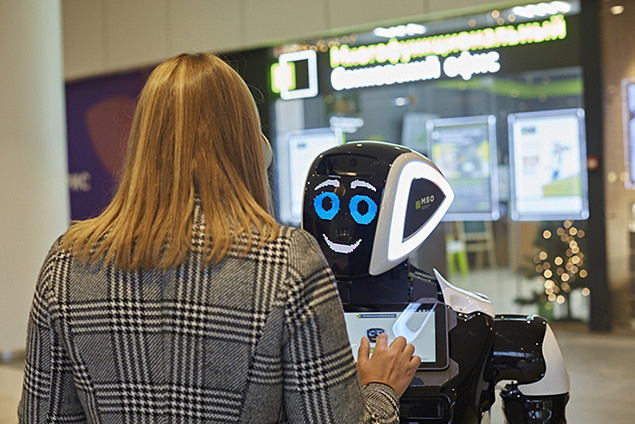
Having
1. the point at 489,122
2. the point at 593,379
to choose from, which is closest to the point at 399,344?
the point at 593,379

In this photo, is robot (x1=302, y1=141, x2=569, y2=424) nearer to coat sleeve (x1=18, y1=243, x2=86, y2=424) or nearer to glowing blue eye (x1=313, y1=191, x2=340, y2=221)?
glowing blue eye (x1=313, y1=191, x2=340, y2=221)

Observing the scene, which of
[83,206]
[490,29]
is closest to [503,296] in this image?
[490,29]

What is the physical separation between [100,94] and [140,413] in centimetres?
701

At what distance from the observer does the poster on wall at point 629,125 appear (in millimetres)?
5109

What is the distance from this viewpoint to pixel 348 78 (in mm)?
6133

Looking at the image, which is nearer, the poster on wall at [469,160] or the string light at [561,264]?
the string light at [561,264]

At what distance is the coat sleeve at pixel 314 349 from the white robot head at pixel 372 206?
0.62 meters

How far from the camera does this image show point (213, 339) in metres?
0.98

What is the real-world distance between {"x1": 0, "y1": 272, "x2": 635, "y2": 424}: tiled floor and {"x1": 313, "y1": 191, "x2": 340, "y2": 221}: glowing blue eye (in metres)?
2.08

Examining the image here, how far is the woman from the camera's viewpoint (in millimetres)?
975

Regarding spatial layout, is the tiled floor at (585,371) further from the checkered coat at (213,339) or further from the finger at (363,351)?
the checkered coat at (213,339)

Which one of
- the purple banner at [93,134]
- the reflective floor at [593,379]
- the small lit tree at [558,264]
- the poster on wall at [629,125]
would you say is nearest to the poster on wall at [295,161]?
the purple banner at [93,134]

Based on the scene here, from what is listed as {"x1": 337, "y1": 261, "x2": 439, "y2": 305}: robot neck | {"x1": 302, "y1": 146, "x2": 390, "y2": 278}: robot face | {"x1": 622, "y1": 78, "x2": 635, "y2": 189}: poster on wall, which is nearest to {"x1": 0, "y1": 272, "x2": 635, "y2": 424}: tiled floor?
{"x1": 622, "y1": 78, "x2": 635, "y2": 189}: poster on wall

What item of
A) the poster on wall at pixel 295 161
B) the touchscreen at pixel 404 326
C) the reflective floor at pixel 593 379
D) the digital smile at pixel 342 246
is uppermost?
the poster on wall at pixel 295 161
